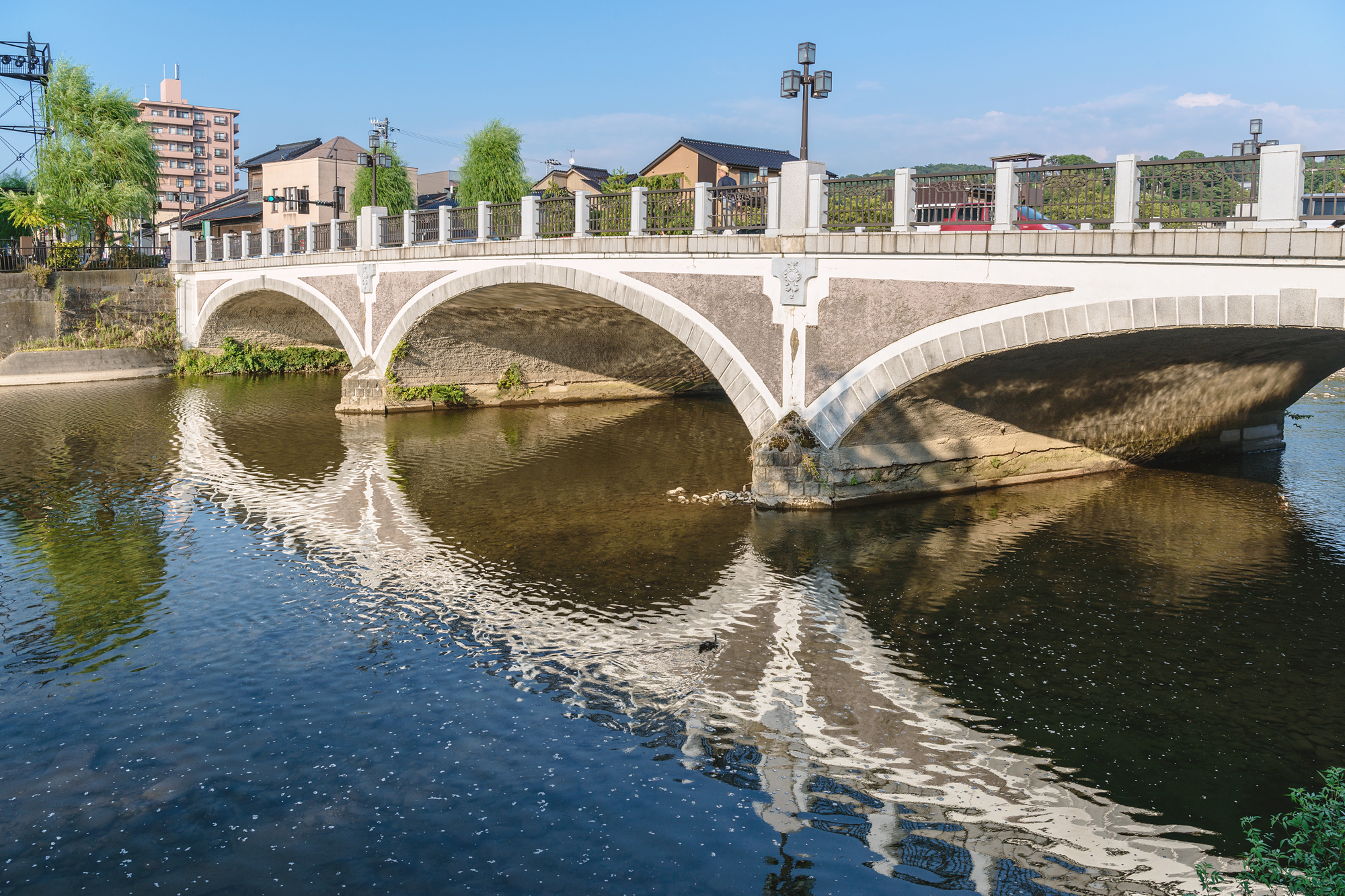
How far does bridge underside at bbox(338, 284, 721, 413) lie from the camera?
2605 cm

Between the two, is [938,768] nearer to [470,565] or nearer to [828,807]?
[828,807]

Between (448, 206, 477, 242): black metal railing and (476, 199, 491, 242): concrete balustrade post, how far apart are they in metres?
0.96

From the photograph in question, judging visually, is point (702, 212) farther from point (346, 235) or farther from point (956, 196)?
point (346, 235)

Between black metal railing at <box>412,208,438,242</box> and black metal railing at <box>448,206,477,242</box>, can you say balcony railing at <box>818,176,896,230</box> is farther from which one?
black metal railing at <box>412,208,438,242</box>

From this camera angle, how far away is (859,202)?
16.0 m

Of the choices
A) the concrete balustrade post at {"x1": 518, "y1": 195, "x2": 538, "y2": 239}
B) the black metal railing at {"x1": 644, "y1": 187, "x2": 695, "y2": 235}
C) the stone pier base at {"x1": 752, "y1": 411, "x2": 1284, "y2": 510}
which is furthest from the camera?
the concrete balustrade post at {"x1": 518, "y1": 195, "x2": 538, "y2": 239}

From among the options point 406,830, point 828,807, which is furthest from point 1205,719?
point 406,830

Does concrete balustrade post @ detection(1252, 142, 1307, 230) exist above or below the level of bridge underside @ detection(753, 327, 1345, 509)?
above

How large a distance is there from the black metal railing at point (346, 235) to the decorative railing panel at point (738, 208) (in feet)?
48.2

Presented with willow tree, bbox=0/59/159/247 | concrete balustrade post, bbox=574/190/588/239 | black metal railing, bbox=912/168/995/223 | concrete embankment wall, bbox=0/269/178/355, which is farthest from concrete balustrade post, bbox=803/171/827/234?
willow tree, bbox=0/59/159/247

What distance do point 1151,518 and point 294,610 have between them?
1336cm

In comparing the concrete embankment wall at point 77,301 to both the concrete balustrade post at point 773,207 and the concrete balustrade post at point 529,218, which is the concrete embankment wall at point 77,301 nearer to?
the concrete balustrade post at point 529,218

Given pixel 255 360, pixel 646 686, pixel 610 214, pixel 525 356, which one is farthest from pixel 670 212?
pixel 255 360

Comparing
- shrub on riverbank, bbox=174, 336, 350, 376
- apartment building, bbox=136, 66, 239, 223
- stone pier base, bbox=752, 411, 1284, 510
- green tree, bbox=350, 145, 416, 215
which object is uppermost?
apartment building, bbox=136, 66, 239, 223
